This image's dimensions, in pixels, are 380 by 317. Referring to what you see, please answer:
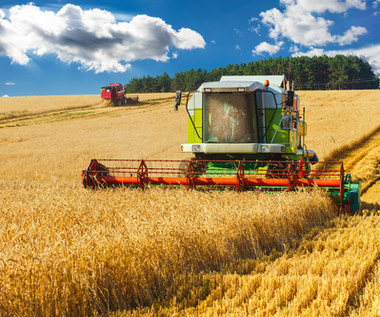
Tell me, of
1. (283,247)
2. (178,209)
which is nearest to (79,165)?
(178,209)

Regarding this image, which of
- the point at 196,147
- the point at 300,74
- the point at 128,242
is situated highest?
the point at 300,74

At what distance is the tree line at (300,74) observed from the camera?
69.4m

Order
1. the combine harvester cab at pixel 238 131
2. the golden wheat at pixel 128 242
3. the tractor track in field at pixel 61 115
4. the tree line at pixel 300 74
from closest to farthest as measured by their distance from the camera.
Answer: the golden wheat at pixel 128 242, the combine harvester cab at pixel 238 131, the tractor track in field at pixel 61 115, the tree line at pixel 300 74

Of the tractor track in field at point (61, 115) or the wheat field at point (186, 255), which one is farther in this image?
the tractor track in field at point (61, 115)

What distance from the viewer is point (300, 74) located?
7019 centimetres

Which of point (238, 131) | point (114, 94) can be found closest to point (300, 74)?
point (114, 94)

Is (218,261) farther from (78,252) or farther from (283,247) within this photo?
(78,252)

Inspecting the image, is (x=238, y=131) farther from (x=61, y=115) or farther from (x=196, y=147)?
(x=61, y=115)

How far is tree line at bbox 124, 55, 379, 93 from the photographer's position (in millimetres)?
69375

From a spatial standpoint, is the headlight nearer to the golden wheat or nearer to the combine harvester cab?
the combine harvester cab

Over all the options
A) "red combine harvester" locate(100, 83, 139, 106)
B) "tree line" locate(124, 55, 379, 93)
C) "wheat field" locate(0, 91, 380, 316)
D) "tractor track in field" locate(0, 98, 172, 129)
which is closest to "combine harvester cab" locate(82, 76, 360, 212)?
"wheat field" locate(0, 91, 380, 316)

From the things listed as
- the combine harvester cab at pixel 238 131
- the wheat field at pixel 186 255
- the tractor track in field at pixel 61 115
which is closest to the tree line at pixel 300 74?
the tractor track in field at pixel 61 115

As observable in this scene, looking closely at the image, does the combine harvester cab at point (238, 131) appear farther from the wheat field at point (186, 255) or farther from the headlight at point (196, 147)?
the wheat field at point (186, 255)

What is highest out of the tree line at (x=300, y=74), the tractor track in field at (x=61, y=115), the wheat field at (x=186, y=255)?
the tree line at (x=300, y=74)
